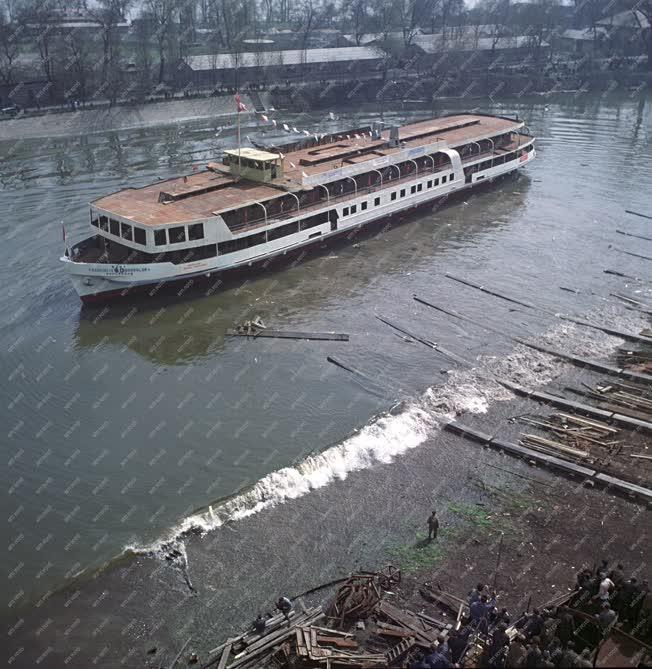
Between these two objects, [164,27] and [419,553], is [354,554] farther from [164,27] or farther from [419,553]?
[164,27]

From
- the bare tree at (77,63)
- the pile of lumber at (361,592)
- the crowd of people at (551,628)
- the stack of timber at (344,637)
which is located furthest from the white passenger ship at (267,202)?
the bare tree at (77,63)

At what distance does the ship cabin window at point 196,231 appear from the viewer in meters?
40.6

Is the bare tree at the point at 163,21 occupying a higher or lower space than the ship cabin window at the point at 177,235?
higher

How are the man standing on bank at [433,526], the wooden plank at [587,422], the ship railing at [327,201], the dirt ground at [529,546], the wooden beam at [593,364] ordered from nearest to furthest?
the dirt ground at [529,546]
the man standing on bank at [433,526]
the wooden plank at [587,422]
the wooden beam at [593,364]
the ship railing at [327,201]

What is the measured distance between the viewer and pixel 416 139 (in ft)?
204

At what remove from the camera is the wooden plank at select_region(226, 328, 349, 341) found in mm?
37875

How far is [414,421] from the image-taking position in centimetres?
3061

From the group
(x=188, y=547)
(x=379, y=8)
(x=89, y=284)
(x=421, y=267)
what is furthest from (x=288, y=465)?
(x=379, y=8)

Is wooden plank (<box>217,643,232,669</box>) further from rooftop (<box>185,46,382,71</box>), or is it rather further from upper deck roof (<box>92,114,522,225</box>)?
rooftop (<box>185,46,382,71</box>)

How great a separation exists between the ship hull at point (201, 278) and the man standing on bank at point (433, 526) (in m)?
24.1

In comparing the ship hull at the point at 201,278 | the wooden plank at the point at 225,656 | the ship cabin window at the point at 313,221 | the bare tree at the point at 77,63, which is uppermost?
the bare tree at the point at 77,63

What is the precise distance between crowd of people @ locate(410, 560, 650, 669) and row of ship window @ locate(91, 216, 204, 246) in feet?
91.1

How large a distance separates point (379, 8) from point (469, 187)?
116730 mm

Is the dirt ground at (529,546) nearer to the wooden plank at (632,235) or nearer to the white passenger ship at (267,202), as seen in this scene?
the white passenger ship at (267,202)
